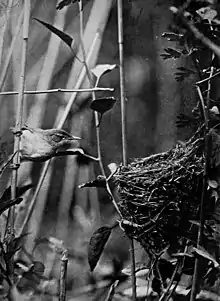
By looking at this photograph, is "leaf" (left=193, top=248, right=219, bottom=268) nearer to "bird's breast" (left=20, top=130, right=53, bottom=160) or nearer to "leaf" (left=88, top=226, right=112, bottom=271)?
"leaf" (left=88, top=226, right=112, bottom=271)

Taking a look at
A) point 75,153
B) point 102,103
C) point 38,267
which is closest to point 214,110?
point 102,103

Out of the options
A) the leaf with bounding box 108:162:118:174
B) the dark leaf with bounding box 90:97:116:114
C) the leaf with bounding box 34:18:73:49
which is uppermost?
the leaf with bounding box 34:18:73:49

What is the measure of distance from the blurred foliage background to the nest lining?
0.17m

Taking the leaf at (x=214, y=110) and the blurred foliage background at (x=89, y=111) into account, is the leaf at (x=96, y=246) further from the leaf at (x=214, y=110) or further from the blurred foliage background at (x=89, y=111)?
the leaf at (x=214, y=110)

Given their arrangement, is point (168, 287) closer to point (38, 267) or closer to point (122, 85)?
point (38, 267)

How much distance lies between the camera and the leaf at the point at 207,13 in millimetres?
912

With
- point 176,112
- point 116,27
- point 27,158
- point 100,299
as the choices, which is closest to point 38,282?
point 100,299

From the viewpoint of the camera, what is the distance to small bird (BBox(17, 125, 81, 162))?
1190 millimetres

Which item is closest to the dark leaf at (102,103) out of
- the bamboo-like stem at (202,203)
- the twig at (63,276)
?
the bamboo-like stem at (202,203)

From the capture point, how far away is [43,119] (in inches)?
49.1

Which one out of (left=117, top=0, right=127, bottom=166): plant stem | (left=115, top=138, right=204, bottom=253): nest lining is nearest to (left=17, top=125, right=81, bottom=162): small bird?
(left=117, top=0, right=127, bottom=166): plant stem

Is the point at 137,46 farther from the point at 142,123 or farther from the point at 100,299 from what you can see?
the point at 100,299

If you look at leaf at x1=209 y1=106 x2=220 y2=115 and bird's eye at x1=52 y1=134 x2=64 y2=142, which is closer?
leaf at x1=209 y1=106 x2=220 y2=115

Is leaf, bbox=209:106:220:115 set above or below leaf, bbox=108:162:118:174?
above
